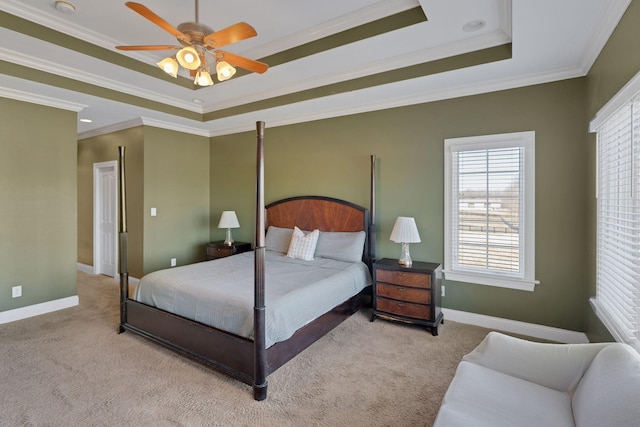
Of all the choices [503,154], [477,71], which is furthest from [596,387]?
[477,71]

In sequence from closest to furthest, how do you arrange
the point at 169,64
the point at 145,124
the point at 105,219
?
the point at 169,64
the point at 145,124
the point at 105,219

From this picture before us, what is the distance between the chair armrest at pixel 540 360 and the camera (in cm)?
160

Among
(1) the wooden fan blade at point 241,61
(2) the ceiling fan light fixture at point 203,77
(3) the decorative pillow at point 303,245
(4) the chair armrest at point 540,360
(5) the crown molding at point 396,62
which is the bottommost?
(4) the chair armrest at point 540,360

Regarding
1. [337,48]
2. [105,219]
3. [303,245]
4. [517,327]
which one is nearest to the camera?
[337,48]

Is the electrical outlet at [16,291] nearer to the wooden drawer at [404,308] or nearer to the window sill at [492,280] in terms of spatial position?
the wooden drawer at [404,308]

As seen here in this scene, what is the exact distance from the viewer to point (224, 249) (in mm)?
4840

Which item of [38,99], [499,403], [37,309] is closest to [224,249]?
[37,309]

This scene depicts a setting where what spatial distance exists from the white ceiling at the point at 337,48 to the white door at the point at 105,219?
1738mm

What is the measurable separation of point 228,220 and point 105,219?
2.47m

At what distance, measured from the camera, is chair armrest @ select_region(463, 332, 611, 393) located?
1.60 metres

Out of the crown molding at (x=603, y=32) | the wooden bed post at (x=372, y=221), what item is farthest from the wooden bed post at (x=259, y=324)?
the crown molding at (x=603, y=32)

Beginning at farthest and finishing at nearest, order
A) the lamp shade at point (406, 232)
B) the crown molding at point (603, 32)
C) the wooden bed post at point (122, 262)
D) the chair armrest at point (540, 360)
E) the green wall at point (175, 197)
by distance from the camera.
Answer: the green wall at point (175, 197)
the lamp shade at point (406, 232)
the wooden bed post at point (122, 262)
the crown molding at point (603, 32)
the chair armrest at point (540, 360)

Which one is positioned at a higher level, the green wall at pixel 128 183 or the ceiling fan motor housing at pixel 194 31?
the ceiling fan motor housing at pixel 194 31

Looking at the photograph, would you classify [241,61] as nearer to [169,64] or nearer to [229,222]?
[169,64]
